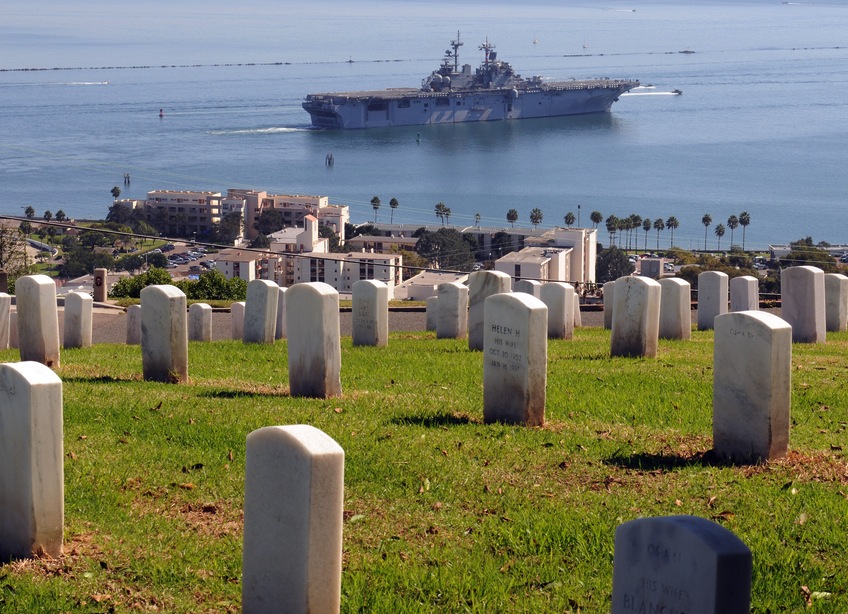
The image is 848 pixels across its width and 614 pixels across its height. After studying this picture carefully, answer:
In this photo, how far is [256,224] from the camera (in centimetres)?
6525

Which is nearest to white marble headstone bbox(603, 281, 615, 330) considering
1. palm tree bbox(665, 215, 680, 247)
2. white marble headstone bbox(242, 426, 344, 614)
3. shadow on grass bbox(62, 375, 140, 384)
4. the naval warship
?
shadow on grass bbox(62, 375, 140, 384)

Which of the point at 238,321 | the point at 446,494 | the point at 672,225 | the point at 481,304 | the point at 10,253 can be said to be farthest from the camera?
the point at 672,225

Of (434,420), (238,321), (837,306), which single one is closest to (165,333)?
(434,420)

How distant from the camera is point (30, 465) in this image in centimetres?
429

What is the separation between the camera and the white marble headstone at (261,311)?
39.4 ft

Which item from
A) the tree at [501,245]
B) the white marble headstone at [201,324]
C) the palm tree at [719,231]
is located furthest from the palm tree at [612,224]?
the white marble headstone at [201,324]

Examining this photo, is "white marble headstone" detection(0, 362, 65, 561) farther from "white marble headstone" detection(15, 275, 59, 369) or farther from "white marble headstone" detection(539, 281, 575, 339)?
"white marble headstone" detection(539, 281, 575, 339)

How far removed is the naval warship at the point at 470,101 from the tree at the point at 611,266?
192ft

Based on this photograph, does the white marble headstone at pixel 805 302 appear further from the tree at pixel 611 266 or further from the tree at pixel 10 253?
the tree at pixel 611 266

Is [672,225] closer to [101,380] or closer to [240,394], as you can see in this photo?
[101,380]

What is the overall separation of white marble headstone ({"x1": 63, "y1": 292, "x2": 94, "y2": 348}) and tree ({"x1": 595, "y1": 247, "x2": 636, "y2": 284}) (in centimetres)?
3603

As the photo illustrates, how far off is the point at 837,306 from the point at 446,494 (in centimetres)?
967

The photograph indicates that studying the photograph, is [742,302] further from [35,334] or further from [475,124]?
[475,124]

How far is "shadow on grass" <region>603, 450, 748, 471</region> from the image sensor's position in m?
5.52
